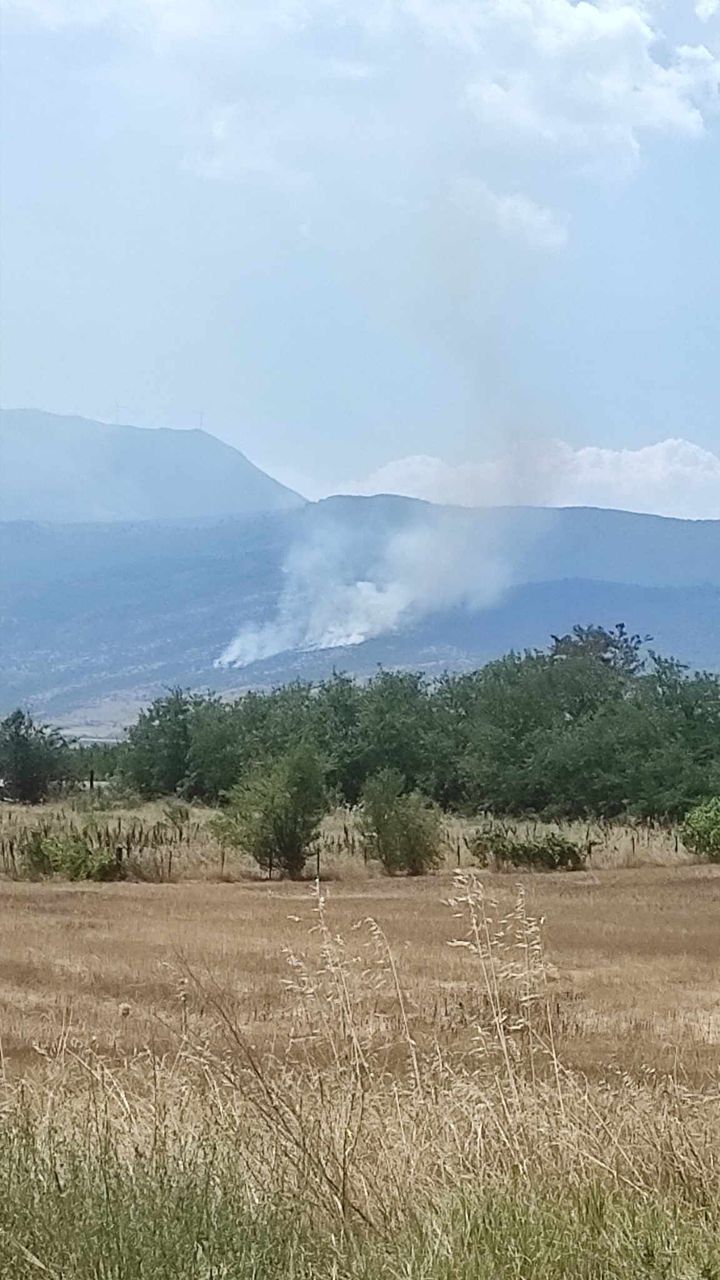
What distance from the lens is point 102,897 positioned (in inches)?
1090

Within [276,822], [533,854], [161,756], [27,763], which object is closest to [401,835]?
[276,822]

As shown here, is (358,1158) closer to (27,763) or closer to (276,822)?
(276,822)

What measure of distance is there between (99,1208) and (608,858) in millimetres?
33394

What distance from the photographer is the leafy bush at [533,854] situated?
3541 centimetres

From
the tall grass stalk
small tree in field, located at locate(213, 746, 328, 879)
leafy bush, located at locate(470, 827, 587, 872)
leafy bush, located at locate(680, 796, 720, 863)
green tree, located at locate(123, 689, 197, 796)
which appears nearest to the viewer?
the tall grass stalk

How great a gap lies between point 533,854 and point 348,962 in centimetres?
2966

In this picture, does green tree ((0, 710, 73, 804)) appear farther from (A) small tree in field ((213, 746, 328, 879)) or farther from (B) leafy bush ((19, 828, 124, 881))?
(B) leafy bush ((19, 828, 124, 881))

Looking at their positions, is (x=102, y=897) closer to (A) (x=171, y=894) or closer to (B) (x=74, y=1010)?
(A) (x=171, y=894)

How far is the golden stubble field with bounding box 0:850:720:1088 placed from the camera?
36.1ft

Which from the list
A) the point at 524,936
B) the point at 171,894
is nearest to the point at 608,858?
the point at 171,894

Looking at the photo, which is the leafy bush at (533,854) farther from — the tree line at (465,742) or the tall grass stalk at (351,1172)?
the tall grass stalk at (351,1172)

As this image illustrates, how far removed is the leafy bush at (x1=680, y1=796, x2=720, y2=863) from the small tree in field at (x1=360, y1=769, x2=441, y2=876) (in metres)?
6.66

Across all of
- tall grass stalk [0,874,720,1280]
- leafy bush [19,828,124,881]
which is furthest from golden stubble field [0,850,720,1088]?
leafy bush [19,828,124,881]

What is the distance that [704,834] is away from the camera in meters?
36.8
